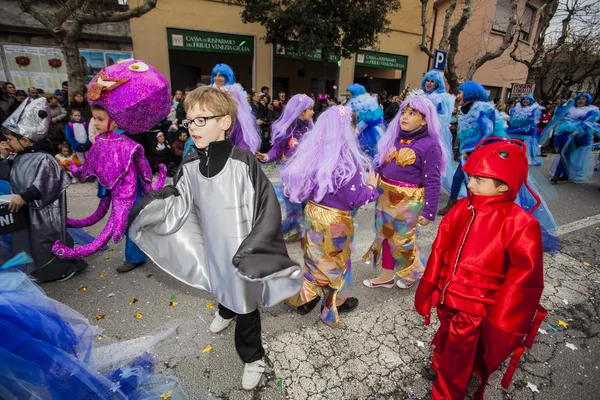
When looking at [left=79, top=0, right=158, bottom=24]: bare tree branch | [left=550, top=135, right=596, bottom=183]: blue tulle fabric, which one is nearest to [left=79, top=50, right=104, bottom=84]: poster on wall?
[left=79, top=0, right=158, bottom=24]: bare tree branch

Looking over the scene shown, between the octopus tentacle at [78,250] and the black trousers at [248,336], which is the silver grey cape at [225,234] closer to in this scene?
the black trousers at [248,336]

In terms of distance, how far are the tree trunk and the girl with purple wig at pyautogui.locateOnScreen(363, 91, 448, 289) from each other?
774 cm

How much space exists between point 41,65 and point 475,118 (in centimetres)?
1340

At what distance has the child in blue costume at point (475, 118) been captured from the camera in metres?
4.64

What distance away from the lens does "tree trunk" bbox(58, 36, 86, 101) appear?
745cm

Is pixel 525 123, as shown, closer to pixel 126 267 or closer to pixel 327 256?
pixel 327 256

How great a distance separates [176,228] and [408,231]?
1.97 meters

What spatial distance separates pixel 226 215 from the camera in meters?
1.94

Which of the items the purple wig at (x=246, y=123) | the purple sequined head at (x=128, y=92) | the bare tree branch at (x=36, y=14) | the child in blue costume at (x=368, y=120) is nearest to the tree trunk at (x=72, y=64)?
the bare tree branch at (x=36, y=14)

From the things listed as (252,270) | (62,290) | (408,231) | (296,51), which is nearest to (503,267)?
(408,231)

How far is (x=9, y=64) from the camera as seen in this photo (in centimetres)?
1066

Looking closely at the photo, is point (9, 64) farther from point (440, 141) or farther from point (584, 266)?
point (584, 266)

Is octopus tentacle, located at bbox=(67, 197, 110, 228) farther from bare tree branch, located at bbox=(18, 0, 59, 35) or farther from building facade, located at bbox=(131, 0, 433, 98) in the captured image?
building facade, located at bbox=(131, 0, 433, 98)

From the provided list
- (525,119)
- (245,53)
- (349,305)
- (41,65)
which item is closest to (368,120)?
(349,305)
